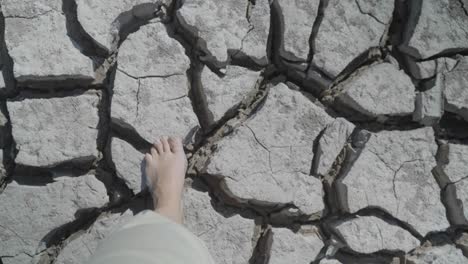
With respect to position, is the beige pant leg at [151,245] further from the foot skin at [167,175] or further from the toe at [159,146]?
the toe at [159,146]

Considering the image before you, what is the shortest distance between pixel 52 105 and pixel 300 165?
67 centimetres

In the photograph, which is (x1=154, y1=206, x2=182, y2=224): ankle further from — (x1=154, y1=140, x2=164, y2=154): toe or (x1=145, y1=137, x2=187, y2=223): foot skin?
(x1=154, y1=140, x2=164, y2=154): toe

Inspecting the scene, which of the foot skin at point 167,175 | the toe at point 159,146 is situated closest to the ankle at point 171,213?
the foot skin at point 167,175

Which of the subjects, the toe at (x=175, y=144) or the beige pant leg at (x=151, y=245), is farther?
the toe at (x=175, y=144)

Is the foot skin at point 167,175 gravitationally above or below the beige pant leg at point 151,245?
above

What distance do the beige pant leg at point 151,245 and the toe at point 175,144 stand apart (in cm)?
18

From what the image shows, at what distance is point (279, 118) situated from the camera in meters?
1.61

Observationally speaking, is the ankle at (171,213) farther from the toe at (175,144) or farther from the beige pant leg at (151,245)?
the toe at (175,144)

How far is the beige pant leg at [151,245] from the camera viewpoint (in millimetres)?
1271

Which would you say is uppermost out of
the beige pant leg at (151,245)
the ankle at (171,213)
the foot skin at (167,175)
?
the foot skin at (167,175)

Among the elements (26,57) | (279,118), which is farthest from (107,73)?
(279,118)

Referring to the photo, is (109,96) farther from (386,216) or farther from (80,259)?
(386,216)

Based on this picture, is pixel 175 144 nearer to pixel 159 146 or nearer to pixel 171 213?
pixel 159 146

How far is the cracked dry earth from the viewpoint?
4.91 feet
